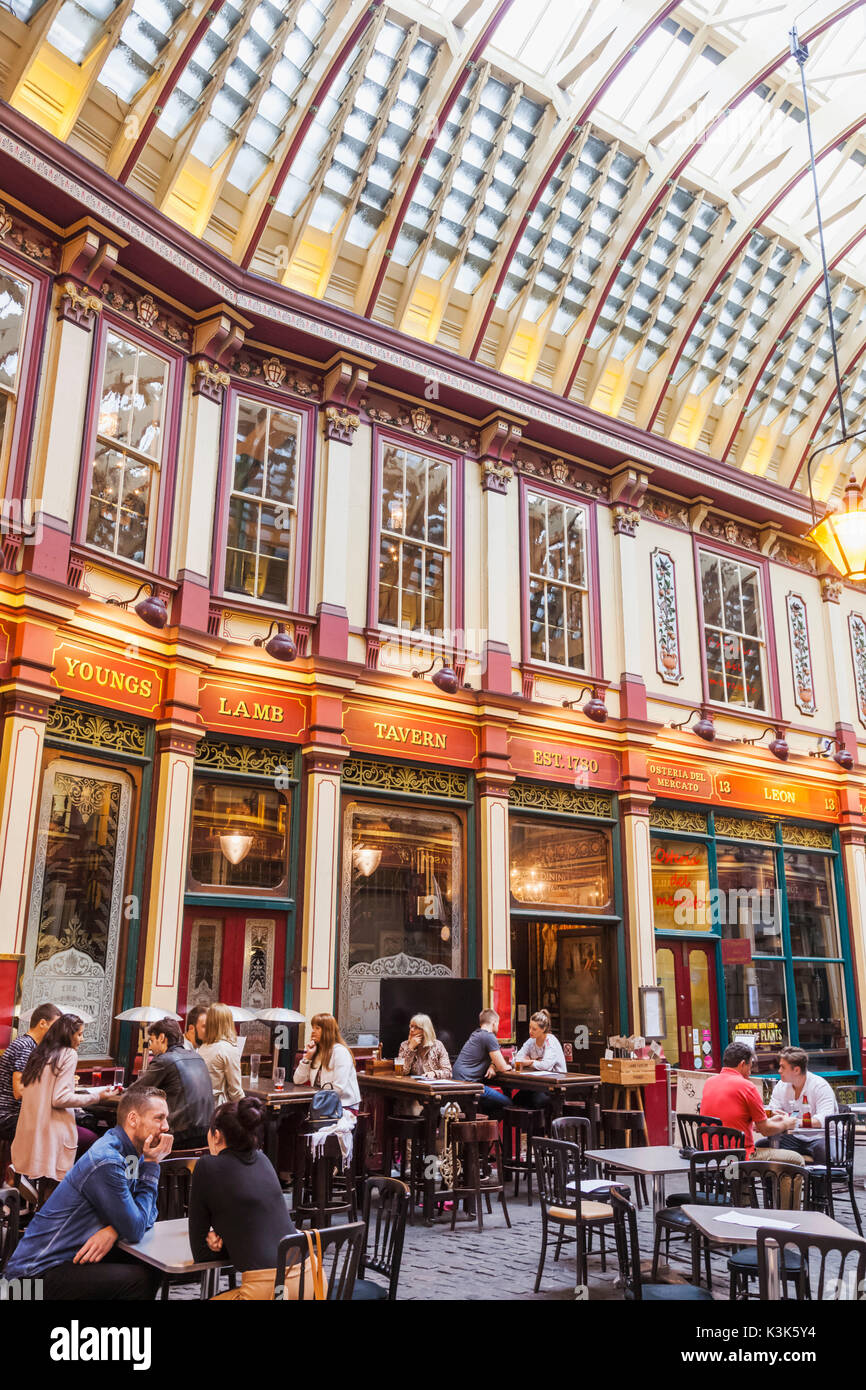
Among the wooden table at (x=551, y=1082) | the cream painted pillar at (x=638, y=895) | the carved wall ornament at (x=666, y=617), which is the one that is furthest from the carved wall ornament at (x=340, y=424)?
the wooden table at (x=551, y=1082)

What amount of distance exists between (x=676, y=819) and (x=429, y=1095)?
7.47m

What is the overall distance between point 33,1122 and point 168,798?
3916mm

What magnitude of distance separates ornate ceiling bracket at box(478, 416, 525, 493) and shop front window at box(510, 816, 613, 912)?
178 inches

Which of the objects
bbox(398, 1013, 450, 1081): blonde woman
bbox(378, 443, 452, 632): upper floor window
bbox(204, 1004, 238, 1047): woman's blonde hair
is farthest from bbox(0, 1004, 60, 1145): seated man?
bbox(378, 443, 452, 632): upper floor window

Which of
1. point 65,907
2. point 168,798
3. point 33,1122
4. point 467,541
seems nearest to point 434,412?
point 467,541

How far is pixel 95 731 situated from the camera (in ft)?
34.1

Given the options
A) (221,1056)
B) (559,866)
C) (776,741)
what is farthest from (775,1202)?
(776,741)

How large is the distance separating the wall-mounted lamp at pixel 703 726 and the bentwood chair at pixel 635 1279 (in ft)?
33.4

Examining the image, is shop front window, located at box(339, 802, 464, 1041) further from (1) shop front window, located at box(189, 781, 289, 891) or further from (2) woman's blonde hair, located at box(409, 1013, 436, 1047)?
(2) woman's blonde hair, located at box(409, 1013, 436, 1047)

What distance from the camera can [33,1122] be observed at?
725 cm

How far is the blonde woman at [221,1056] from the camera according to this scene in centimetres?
835

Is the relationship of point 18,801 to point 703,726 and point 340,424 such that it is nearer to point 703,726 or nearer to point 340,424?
point 340,424

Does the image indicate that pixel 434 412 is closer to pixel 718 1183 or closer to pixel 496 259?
pixel 496 259

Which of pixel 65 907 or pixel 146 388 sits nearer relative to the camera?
pixel 65 907
